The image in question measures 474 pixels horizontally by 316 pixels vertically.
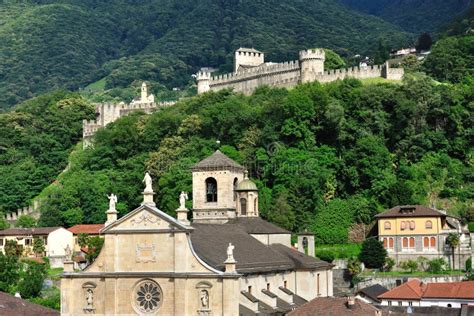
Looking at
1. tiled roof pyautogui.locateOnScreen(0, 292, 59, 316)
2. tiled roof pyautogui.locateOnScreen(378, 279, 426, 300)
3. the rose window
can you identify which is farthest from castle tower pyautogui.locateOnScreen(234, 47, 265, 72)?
the rose window

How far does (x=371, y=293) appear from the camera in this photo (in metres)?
78.1

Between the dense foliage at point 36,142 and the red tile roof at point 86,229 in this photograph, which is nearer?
the red tile roof at point 86,229

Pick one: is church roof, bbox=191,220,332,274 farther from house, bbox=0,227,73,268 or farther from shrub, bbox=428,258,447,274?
house, bbox=0,227,73,268

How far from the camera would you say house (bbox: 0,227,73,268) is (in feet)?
336

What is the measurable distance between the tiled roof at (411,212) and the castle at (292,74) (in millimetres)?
29689

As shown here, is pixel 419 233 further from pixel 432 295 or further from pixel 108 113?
pixel 108 113

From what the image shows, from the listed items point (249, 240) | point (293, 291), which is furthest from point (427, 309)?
point (249, 240)

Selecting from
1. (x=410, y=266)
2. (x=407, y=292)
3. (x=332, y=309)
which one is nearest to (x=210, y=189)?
(x=332, y=309)

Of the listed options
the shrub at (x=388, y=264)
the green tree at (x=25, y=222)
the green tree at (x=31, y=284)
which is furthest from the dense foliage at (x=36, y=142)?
the shrub at (x=388, y=264)

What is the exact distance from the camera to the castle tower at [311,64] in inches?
4717

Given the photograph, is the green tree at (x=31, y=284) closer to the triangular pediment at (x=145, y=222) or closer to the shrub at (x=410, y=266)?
the triangular pediment at (x=145, y=222)

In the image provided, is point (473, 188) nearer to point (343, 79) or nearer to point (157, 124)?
point (343, 79)

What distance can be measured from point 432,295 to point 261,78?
59224mm

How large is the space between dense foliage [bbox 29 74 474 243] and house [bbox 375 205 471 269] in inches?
165
